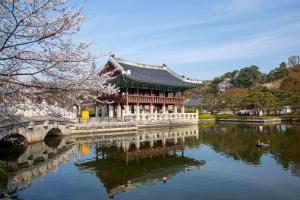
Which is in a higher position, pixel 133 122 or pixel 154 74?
pixel 154 74

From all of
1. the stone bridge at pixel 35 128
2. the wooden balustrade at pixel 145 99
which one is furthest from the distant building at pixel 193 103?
the stone bridge at pixel 35 128

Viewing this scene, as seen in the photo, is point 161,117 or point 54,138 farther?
point 161,117

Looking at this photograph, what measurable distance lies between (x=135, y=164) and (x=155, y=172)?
2.56 m

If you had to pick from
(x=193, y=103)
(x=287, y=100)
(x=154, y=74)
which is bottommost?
(x=287, y=100)

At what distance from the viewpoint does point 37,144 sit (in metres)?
26.4

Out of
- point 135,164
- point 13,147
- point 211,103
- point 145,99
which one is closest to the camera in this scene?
point 135,164

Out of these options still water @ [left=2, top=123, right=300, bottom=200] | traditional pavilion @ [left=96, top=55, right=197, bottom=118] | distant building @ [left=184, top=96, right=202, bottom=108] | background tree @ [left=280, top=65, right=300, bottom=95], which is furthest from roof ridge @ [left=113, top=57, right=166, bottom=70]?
background tree @ [left=280, top=65, right=300, bottom=95]

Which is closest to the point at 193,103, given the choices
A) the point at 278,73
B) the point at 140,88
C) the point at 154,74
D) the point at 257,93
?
the point at 257,93

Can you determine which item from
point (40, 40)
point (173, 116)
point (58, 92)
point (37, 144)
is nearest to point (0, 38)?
point (40, 40)

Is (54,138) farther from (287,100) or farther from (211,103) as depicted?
(211,103)

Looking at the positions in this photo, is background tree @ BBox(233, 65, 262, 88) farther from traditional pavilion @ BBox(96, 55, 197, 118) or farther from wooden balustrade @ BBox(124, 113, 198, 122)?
wooden balustrade @ BBox(124, 113, 198, 122)

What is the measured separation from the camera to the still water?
1325cm

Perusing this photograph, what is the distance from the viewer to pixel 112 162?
20125mm

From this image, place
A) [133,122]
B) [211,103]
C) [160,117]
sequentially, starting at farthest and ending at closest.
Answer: [211,103], [160,117], [133,122]
